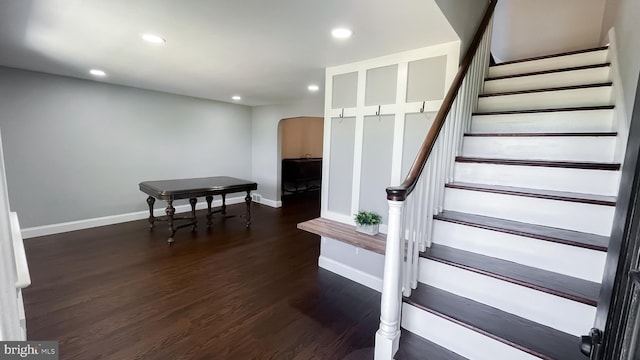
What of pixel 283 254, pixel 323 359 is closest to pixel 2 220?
pixel 323 359

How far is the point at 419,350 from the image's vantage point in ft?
5.32

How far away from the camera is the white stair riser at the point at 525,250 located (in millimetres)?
1513

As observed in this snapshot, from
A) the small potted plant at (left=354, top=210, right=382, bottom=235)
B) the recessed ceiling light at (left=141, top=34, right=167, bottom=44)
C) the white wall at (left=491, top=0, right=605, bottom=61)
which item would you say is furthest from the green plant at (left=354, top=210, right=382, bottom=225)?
the white wall at (left=491, top=0, right=605, bottom=61)

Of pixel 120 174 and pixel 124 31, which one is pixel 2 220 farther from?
pixel 120 174

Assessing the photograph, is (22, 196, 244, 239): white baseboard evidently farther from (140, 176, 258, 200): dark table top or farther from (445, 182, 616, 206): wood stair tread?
(445, 182, 616, 206): wood stair tread

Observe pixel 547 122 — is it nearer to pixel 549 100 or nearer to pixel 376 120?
pixel 549 100

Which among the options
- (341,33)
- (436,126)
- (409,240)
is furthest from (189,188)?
(436,126)

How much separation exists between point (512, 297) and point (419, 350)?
0.59 meters

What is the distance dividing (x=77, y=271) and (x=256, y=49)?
2.95 meters

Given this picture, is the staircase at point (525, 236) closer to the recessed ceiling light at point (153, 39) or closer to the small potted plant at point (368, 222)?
the small potted plant at point (368, 222)

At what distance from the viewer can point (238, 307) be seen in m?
2.43

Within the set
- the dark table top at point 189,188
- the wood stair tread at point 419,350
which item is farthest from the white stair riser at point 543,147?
the dark table top at point 189,188

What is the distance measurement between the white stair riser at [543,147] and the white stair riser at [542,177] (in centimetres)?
22

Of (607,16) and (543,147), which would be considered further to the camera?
(607,16)
